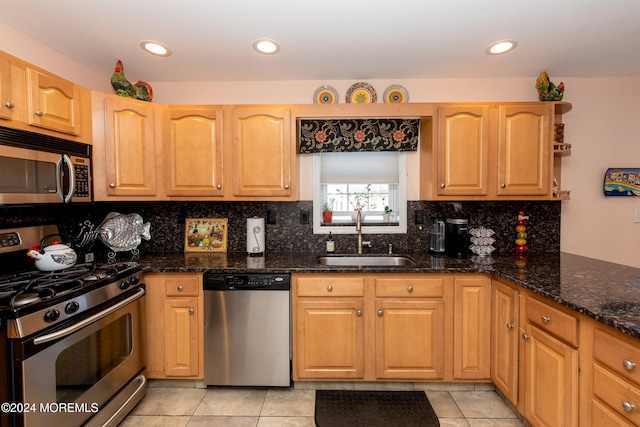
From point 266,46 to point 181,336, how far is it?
2.11 metres

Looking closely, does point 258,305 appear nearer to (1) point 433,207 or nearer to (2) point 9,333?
(2) point 9,333

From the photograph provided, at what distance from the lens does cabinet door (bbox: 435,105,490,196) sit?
2.34 metres

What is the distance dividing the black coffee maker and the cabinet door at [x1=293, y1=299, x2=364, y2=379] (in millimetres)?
926

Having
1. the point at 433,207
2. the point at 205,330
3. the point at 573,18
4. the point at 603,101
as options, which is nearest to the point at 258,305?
the point at 205,330

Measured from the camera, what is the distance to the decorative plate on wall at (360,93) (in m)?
2.56

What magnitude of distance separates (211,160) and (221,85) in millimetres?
771

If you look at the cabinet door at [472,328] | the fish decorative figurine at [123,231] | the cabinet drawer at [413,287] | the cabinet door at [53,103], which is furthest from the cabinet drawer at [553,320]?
the cabinet door at [53,103]

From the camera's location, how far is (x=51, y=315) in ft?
4.55

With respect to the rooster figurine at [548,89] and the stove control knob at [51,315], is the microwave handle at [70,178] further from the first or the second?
the rooster figurine at [548,89]

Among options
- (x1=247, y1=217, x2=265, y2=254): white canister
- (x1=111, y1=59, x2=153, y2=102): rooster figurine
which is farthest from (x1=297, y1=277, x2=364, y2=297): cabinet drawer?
(x1=111, y1=59, x2=153, y2=102): rooster figurine

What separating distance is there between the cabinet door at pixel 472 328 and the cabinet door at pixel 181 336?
183 centimetres

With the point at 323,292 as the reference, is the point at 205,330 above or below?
below

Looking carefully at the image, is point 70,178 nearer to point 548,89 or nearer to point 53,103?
point 53,103

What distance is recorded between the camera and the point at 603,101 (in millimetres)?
2568
